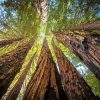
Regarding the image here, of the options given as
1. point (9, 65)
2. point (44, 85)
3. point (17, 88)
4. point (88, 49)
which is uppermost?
point (88, 49)

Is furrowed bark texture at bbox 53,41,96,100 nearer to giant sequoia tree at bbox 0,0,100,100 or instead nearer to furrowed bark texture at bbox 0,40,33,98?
giant sequoia tree at bbox 0,0,100,100

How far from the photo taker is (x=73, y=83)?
335 centimetres

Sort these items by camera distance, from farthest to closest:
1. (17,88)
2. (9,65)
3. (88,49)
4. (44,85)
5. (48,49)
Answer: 1. (48,49)
2. (9,65)
3. (17,88)
4. (44,85)
5. (88,49)

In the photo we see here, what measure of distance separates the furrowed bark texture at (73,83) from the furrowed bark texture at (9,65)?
2.17 ft

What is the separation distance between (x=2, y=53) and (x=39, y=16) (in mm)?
1435

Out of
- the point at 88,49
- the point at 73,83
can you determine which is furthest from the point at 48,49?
the point at 88,49

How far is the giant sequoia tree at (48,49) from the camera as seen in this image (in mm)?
3340

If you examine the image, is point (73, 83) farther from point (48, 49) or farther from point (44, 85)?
point (48, 49)

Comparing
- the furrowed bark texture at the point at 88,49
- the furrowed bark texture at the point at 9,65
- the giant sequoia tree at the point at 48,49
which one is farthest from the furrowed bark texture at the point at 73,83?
the furrowed bark texture at the point at 9,65

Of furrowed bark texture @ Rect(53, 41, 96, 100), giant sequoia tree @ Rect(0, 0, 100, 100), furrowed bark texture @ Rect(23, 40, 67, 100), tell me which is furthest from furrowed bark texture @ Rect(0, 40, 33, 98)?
furrowed bark texture @ Rect(53, 41, 96, 100)

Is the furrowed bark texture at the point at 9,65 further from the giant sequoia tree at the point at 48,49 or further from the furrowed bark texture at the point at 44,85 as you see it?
the furrowed bark texture at the point at 44,85

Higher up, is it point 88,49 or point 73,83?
point 88,49

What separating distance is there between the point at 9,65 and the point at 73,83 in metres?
1.03

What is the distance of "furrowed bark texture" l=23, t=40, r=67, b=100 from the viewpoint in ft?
11.1
